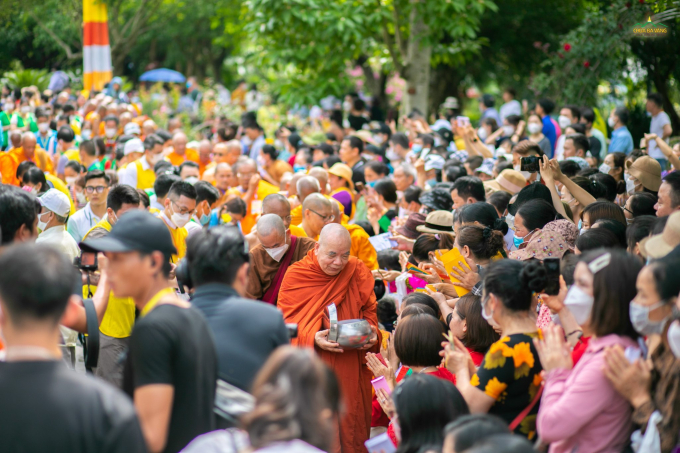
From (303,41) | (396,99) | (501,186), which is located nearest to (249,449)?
(501,186)

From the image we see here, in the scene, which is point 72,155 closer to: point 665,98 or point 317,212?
point 317,212

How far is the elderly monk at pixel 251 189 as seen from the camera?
7.62 m

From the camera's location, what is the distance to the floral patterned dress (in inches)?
117

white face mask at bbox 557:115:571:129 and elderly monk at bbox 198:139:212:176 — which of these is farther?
elderly monk at bbox 198:139:212:176

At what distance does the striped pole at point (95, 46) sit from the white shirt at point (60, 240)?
578 inches

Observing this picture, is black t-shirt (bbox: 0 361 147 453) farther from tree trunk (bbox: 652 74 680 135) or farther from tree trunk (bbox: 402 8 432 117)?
tree trunk (bbox: 652 74 680 135)

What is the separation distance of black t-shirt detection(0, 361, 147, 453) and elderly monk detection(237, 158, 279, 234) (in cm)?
550

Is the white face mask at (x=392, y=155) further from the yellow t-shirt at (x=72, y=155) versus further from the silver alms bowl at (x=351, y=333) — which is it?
the silver alms bowl at (x=351, y=333)

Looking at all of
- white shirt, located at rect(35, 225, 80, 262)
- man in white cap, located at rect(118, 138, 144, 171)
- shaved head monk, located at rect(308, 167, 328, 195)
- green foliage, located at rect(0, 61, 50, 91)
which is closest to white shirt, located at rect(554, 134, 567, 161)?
shaved head monk, located at rect(308, 167, 328, 195)

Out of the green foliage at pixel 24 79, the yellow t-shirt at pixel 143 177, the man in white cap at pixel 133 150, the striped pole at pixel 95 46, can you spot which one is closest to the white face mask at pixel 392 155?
the yellow t-shirt at pixel 143 177

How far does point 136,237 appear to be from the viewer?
251cm

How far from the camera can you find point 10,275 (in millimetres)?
2057

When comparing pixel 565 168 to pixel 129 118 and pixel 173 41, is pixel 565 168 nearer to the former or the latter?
pixel 129 118

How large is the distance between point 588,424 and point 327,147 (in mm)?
7779
